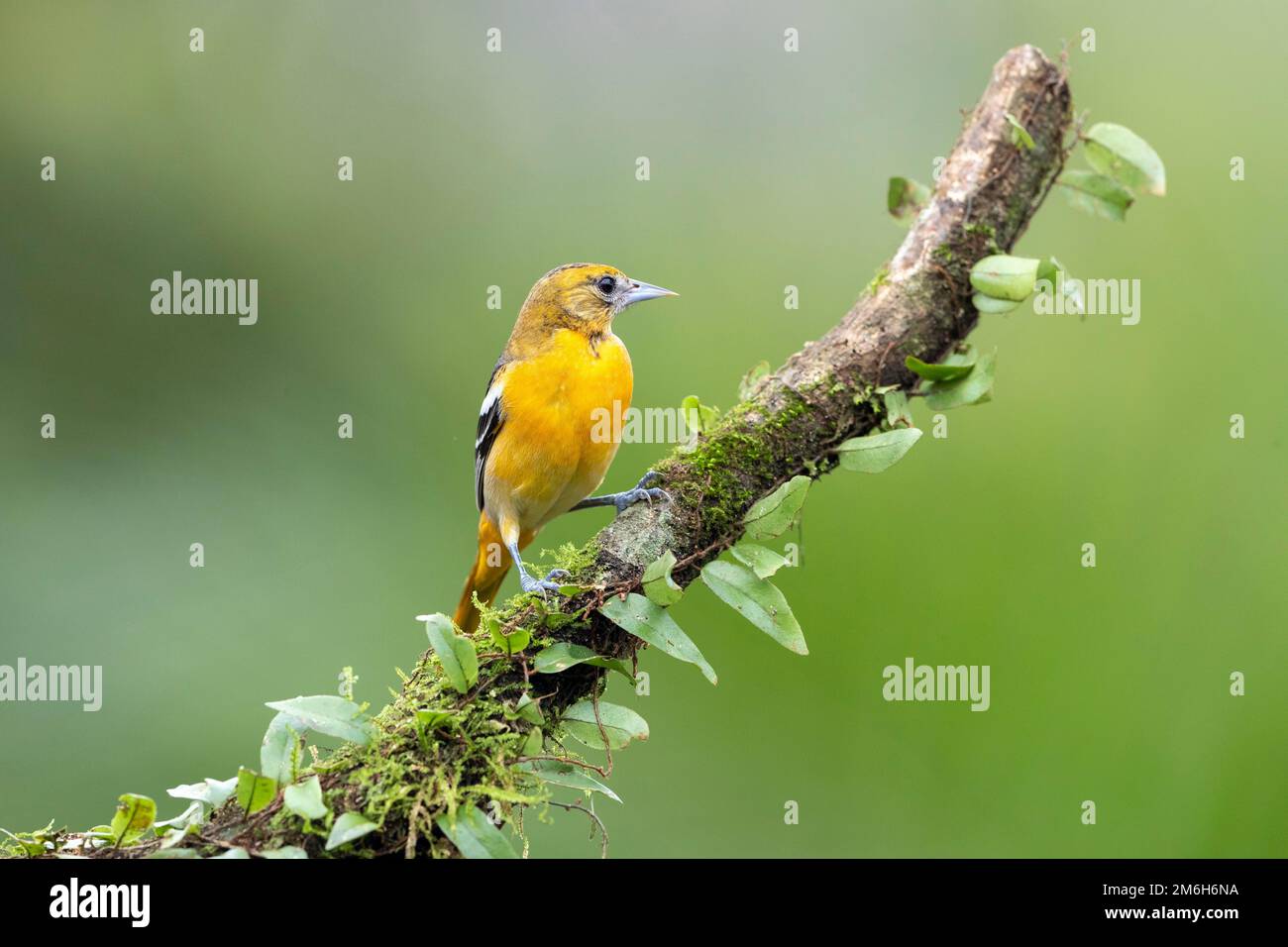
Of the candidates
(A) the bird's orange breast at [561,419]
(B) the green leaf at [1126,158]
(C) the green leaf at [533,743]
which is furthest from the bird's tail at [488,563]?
(B) the green leaf at [1126,158]

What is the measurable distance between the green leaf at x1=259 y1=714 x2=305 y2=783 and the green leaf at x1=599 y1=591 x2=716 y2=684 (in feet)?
2.43

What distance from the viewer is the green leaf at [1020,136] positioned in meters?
3.53

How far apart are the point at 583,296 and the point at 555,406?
478 millimetres

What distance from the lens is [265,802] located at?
215cm

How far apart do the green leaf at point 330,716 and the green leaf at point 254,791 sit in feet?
0.48

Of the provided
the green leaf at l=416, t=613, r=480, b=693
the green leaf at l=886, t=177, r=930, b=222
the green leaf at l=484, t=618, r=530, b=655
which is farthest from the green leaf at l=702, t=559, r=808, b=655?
the green leaf at l=886, t=177, r=930, b=222

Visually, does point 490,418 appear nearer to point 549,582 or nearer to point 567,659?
point 549,582

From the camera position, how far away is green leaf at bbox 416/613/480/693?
91.4 inches

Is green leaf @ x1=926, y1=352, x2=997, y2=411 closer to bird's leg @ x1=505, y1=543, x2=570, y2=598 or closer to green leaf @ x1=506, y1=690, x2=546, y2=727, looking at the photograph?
bird's leg @ x1=505, y1=543, x2=570, y2=598

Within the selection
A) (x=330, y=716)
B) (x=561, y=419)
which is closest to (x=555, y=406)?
(x=561, y=419)

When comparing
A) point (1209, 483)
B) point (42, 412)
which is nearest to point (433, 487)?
point (42, 412)

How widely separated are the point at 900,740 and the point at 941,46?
3717 mm

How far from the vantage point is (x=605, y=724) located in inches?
97.3

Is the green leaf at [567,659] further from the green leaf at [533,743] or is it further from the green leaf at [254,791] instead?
the green leaf at [254,791]
